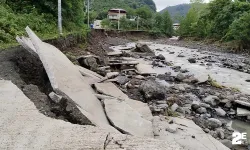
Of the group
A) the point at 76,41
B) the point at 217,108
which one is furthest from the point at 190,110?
the point at 76,41

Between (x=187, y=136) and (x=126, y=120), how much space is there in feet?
4.23

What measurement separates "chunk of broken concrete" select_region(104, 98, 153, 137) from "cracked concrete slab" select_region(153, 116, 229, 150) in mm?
315

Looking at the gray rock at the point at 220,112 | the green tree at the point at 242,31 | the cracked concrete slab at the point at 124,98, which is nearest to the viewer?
the cracked concrete slab at the point at 124,98

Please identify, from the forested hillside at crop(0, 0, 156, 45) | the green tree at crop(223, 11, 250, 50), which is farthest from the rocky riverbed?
the green tree at crop(223, 11, 250, 50)

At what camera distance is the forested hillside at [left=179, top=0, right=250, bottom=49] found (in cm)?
2348

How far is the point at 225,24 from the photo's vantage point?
100 feet

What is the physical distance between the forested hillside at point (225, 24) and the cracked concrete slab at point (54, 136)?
22990mm

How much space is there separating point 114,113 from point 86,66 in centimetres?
461

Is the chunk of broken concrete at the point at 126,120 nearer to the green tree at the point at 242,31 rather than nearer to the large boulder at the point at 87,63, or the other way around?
the large boulder at the point at 87,63

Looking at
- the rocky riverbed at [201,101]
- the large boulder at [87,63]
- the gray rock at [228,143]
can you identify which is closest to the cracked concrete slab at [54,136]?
the gray rock at [228,143]

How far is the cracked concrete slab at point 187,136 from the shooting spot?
4227 mm

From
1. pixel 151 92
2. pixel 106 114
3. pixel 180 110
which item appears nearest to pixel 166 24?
pixel 151 92

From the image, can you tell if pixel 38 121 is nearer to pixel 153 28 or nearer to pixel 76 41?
pixel 76 41

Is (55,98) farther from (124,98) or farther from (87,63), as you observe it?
(87,63)
